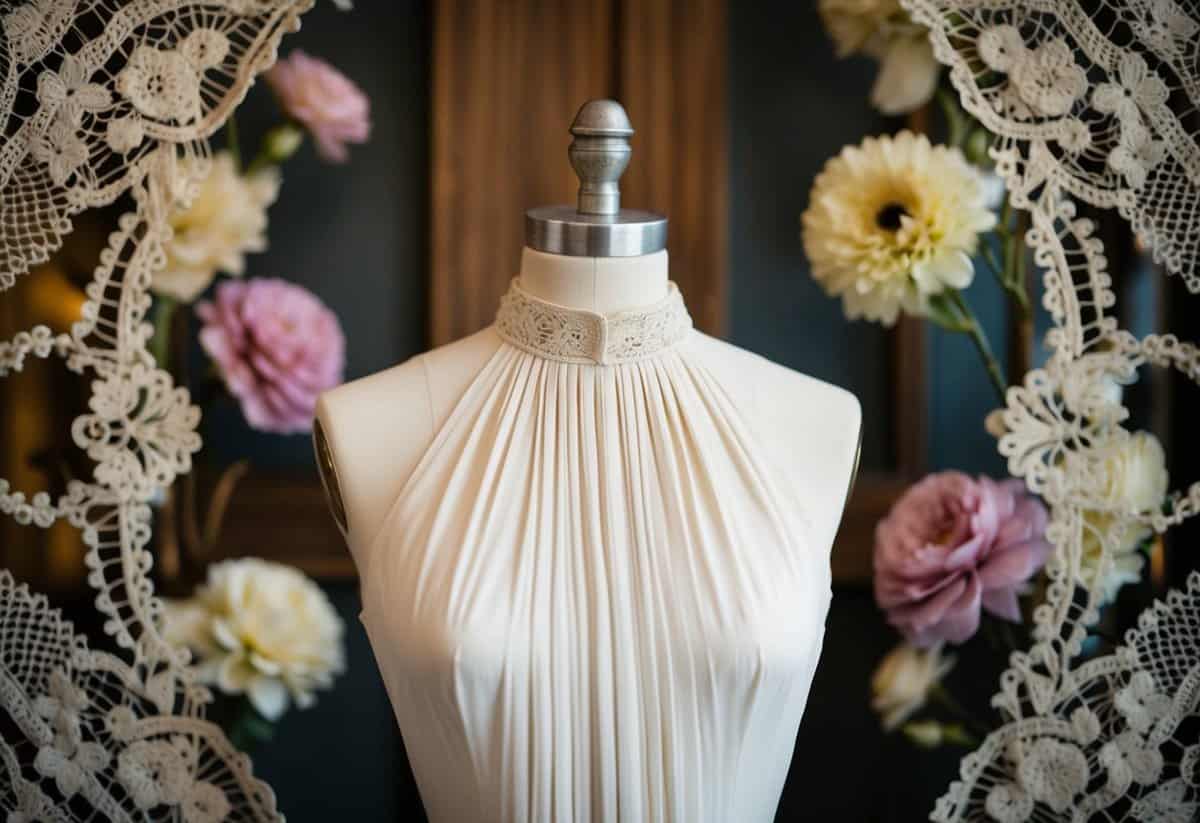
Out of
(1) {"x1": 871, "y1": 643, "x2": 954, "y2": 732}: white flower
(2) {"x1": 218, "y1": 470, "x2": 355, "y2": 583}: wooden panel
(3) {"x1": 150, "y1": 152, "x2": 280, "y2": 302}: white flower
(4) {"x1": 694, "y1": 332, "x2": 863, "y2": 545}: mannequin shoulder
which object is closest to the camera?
(4) {"x1": 694, "y1": 332, "x2": 863, "y2": 545}: mannequin shoulder

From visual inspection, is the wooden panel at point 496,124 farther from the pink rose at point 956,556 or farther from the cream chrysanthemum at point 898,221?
the pink rose at point 956,556

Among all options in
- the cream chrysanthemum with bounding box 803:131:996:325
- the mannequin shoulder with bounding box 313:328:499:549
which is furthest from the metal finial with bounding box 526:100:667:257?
the cream chrysanthemum with bounding box 803:131:996:325

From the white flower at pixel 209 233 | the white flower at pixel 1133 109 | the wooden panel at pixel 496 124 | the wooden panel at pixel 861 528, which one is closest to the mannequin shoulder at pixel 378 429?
the white flower at pixel 209 233

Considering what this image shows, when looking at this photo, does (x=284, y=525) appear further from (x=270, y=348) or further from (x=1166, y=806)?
(x=1166, y=806)

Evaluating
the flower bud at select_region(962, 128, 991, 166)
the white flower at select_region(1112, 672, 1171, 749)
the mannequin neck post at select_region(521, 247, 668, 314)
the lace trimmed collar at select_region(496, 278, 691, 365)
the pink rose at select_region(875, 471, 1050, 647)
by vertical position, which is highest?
the flower bud at select_region(962, 128, 991, 166)

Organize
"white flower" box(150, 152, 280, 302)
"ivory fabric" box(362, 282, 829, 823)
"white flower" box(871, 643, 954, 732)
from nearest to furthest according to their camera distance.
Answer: "ivory fabric" box(362, 282, 829, 823) < "white flower" box(150, 152, 280, 302) < "white flower" box(871, 643, 954, 732)

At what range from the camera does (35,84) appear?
1.37m

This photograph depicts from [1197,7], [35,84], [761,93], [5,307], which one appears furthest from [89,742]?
[1197,7]

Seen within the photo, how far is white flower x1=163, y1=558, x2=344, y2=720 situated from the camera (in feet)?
4.89

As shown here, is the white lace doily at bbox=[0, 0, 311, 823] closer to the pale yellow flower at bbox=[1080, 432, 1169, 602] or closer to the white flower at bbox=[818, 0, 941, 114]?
the white flower at bbox=[818, 0, 941, 114]

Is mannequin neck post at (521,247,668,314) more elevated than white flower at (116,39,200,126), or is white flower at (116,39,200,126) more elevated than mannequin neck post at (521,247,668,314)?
white flower at (116,39,200,126)

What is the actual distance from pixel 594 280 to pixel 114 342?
57cm

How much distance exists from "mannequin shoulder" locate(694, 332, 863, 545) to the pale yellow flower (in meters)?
0.34

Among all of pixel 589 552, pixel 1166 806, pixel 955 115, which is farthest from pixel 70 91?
pixel 1166 806
